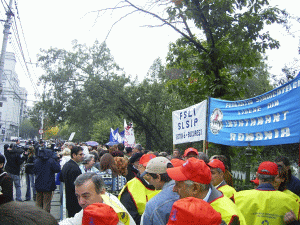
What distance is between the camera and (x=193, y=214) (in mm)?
1622

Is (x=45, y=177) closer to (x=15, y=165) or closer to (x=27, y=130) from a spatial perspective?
(x=15, y=165)

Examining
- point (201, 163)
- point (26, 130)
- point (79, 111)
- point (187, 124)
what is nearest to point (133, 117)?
point (79, 111)

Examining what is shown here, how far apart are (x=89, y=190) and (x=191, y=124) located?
15.1 ft

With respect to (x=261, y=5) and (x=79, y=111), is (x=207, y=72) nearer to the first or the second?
(x=261, y=5)

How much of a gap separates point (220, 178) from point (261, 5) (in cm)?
540

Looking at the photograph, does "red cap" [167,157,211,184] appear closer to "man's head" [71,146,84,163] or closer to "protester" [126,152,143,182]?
"protester" [126,152,143,182]

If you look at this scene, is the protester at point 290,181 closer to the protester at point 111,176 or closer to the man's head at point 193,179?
the man's head at point 193,179

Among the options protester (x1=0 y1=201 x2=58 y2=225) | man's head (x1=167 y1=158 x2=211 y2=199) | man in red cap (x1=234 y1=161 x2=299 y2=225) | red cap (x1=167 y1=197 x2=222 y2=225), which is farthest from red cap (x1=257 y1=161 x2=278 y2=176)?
protester (x1=0 y1=201 x2=58 y2=225)

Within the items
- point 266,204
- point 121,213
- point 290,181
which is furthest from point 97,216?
point 290,181

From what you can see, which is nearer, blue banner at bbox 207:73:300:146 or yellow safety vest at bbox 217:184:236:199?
yellow safety vest at bbox 217:184:236:199

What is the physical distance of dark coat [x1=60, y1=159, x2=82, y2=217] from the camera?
5223 millimetres

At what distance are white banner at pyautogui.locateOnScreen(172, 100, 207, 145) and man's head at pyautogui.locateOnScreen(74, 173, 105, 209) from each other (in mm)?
3980

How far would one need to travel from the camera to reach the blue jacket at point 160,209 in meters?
2.46

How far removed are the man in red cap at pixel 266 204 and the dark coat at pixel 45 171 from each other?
538 centimetres
